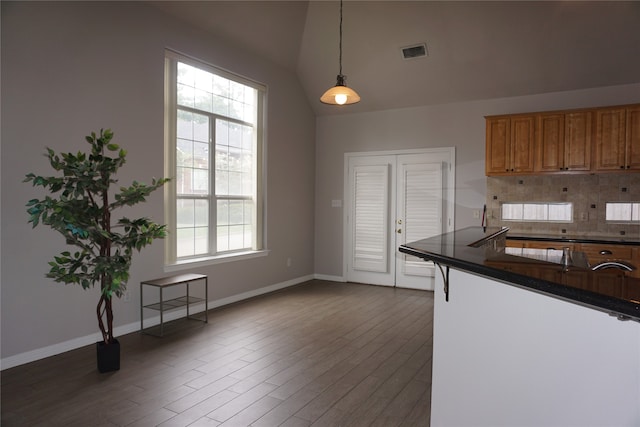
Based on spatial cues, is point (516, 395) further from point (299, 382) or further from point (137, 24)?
point (137, 24)

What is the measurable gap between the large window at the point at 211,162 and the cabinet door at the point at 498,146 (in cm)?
316

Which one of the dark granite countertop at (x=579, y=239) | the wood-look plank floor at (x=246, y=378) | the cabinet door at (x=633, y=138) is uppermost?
the cabinet door at (x=633, y=138)

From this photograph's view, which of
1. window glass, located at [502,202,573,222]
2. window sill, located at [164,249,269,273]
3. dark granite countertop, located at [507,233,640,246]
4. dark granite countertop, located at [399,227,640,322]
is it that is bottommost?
window sill, located at [164,249,269,273]

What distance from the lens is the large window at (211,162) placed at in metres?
4.68

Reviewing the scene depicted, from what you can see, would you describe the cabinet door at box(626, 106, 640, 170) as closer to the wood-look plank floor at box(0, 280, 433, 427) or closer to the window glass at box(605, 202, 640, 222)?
the window glass at box(605, 202, 640, 222)

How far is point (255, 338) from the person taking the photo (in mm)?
3979

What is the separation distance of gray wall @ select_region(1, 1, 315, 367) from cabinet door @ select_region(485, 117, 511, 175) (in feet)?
11.8

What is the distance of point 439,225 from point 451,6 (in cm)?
292

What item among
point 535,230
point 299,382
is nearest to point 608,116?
point 535,230

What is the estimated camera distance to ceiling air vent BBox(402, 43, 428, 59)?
5.44 m

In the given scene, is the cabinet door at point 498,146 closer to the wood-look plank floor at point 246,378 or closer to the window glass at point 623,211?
the window glass at point 623,211

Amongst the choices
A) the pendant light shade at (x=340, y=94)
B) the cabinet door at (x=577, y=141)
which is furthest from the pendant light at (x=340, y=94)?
the cabinet door at (x=577, y=141)

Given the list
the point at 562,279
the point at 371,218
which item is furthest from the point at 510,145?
the point at 562,279

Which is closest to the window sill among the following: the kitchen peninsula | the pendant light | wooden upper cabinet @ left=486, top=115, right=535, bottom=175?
the pendant light
